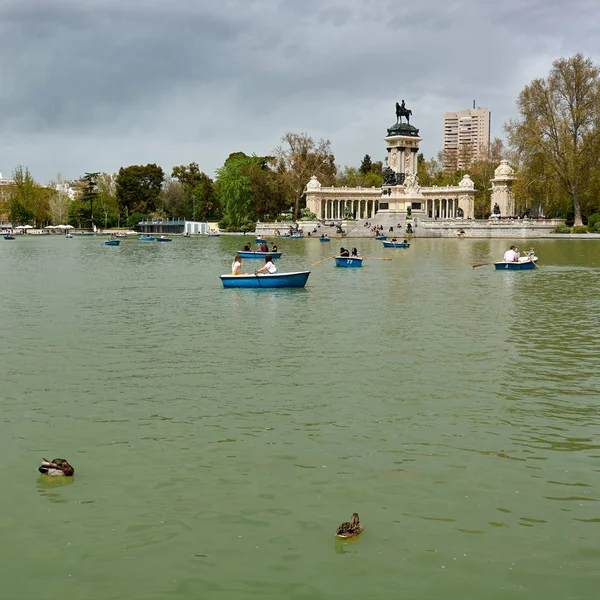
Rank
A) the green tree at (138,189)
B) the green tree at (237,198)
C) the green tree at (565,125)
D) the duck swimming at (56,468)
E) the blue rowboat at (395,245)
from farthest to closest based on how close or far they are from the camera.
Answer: the green tree at (138,189) < the green tree at (237,198) < the green tree at (565,125) < the blue rowboat at (395,245) < the duck swimming at (56,468)

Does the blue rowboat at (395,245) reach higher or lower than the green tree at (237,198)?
lower

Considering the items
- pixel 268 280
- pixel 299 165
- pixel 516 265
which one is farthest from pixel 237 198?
pixel 268 280

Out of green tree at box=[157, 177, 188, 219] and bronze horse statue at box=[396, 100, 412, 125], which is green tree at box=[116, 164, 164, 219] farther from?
bronze horse statue at box=[396, 100, 412, 125]

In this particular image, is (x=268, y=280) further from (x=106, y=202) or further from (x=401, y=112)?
(x=106, y=202)

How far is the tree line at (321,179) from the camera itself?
7988 centimetres

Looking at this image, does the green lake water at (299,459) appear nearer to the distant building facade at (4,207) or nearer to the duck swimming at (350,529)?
the duck swimming at (350,529)

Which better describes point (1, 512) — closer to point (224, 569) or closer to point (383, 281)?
point (224, 569)

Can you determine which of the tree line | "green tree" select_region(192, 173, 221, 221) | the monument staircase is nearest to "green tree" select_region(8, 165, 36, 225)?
the tree line

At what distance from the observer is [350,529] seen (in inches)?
296

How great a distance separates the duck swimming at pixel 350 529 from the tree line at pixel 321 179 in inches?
3087

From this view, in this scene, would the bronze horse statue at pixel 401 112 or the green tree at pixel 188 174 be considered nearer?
A: the bronze horse statue at pixel 401 112

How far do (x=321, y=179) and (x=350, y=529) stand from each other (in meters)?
118

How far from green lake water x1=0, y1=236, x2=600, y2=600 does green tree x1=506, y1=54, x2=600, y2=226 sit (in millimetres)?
64590

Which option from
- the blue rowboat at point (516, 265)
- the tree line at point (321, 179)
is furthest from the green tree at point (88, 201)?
the blue rowboat at point (516, 265)
